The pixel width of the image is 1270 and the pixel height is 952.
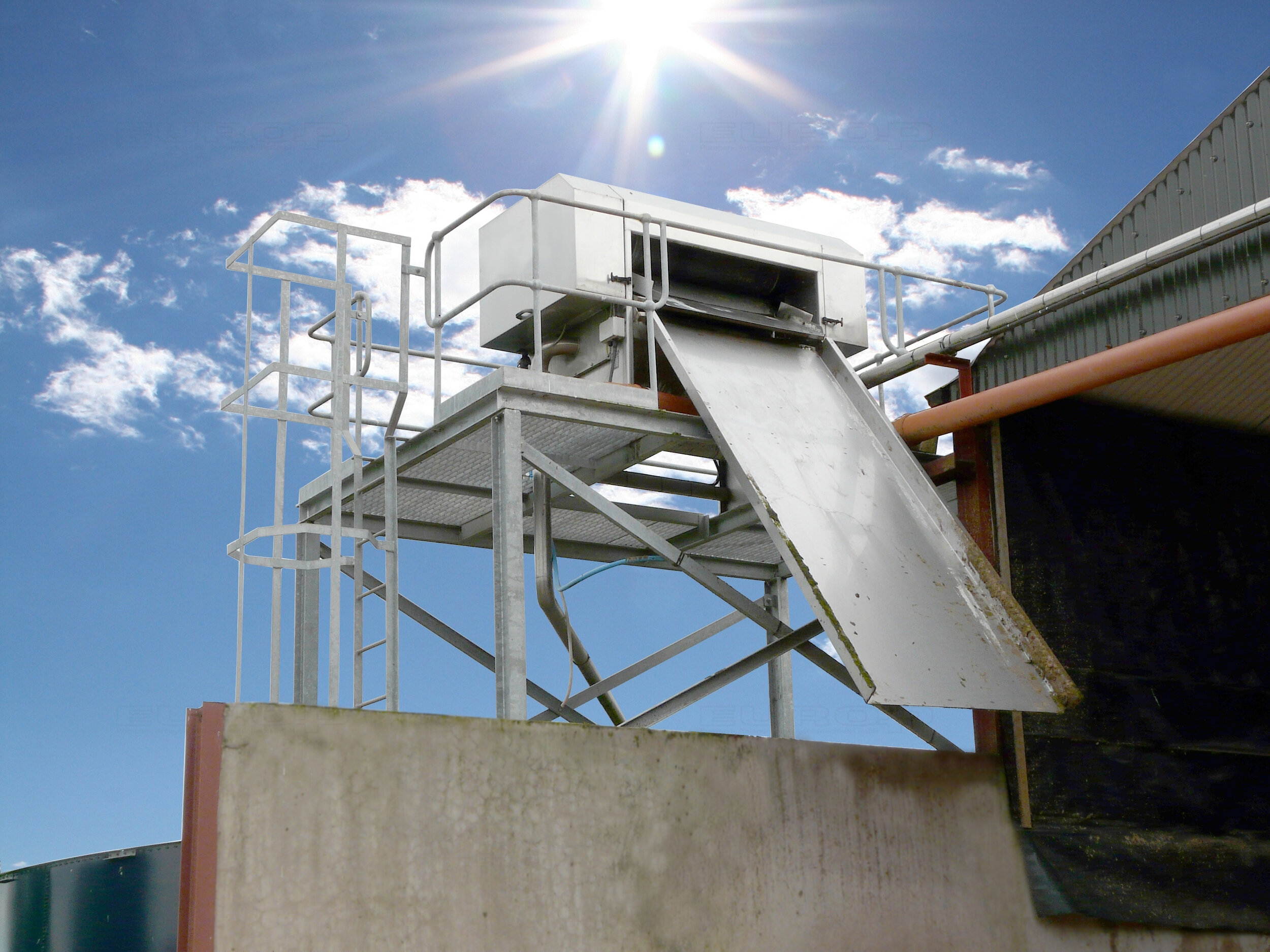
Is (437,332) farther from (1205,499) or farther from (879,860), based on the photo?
(1205,499)

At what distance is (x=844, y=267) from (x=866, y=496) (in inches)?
111

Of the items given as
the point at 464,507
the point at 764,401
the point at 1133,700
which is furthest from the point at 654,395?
the point at 1133,700

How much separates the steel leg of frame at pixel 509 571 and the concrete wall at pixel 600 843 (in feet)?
3.60

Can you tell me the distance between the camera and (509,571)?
347 inches

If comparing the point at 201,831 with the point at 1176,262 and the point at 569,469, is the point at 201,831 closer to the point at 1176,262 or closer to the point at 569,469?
the point at 569,469

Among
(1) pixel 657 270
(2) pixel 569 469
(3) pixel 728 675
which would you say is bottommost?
(3) pixel 728 675

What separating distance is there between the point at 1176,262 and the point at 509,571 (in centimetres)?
535

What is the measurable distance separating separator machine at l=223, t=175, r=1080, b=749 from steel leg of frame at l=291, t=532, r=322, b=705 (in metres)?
0.02

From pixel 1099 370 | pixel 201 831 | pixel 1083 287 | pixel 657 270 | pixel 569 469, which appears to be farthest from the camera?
pixel 657 270

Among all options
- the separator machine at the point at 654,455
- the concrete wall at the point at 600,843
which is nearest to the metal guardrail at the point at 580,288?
the separator machine at the point at 654,455

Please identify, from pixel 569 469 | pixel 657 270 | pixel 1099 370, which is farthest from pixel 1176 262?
pixel 569 469

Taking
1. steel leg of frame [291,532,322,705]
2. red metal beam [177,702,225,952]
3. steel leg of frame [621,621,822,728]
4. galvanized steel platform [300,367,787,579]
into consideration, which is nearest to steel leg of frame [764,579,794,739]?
galvanized steel platform [300,367,787,579]

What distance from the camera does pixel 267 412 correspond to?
31.8 feet

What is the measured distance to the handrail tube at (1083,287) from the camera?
361 inches
